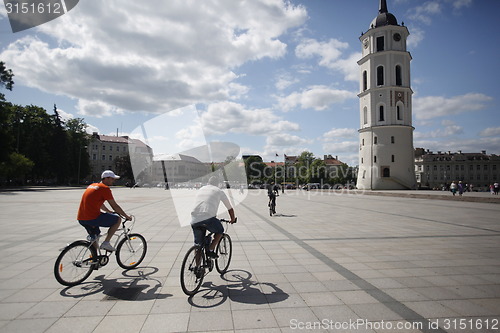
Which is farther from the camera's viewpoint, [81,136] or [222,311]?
[81,136]

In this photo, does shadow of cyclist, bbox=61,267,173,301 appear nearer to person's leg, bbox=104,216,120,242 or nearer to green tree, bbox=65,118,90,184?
person's leg, bbox=104,216,120,242

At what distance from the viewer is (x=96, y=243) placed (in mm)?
5332

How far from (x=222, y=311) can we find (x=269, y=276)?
1673mm

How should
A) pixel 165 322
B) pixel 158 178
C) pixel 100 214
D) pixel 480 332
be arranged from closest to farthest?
pixel 480 332 < pixel 165 322 < pixel 100 214 < pixel 158 178

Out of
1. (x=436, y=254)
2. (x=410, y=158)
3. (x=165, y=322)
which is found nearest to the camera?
(x=165, y=322)

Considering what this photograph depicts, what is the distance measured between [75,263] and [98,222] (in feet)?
2.41

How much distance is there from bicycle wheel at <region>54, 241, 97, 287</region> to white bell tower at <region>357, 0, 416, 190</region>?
55079 mm

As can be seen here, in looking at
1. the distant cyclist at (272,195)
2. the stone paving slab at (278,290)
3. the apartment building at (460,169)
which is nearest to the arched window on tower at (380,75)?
the distant cyclist at (272,195)

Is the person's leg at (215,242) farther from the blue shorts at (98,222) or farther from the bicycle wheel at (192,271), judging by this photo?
the blue shorts at (98,222)

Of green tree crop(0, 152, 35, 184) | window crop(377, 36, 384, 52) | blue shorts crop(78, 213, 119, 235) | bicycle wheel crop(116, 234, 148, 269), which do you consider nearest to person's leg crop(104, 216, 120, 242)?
Result: blue shorts crop(78, 213, 119, 235)

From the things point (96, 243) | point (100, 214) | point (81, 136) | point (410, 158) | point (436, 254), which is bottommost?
point (436, 254)

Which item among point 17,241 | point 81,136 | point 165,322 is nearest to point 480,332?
point 165,322

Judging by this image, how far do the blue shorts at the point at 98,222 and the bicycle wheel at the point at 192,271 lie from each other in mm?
1730

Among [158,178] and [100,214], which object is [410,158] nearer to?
[100,214]
